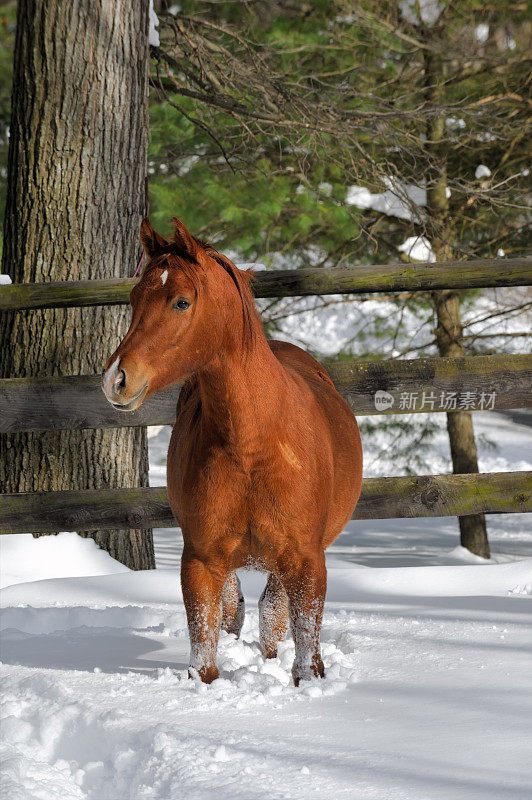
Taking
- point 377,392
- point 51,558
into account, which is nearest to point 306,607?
point 377,392

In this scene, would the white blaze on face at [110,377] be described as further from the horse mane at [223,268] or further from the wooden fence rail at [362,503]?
the wooden fence rail at [362,503]

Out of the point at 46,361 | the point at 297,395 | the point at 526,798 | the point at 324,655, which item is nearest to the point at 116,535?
the point at 46,361

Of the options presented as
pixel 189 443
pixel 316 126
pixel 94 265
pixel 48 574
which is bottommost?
pixel 48 574

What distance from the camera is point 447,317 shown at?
309 inches

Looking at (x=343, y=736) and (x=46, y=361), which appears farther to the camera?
(x=46, y=361)

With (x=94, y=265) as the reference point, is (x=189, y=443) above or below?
below

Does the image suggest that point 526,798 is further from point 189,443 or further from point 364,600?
point 364,600

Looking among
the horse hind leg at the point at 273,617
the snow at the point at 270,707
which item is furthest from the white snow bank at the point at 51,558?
the horse hind leg at the point at 273,617

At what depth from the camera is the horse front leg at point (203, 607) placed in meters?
2.41

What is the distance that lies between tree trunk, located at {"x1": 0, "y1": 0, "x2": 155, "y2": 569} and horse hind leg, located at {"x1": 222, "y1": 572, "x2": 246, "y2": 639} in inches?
61.1

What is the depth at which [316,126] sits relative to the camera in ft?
17.6

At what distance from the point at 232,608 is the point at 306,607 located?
675 millimetres

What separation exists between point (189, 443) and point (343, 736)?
0.91 meters

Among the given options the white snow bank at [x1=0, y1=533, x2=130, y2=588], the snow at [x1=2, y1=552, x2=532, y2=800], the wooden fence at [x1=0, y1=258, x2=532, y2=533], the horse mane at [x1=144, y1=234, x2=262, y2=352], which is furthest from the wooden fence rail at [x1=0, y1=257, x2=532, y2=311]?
the horse mane at [x1=144, y1=234, x2=262, y2=352]
